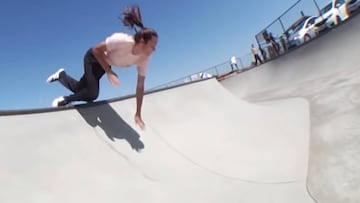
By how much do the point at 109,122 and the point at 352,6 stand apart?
12379 mm

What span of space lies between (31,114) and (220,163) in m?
2.16

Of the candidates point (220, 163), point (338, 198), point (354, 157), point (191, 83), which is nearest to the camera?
point (338, 198)

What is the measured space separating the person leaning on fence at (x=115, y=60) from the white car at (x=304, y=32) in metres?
12.3

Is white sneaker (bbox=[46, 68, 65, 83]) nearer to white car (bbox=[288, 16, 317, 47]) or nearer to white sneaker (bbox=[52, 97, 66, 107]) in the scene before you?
white sneaker (bbox=[52, 97, 66, 107])

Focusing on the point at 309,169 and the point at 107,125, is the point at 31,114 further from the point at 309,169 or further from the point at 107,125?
the point at 309,169

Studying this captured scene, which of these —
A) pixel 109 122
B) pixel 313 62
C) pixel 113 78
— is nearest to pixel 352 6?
pixel 313 62

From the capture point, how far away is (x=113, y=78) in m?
3.74

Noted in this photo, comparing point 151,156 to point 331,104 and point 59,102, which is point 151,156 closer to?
point 59,102

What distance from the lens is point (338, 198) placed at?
2.43 m

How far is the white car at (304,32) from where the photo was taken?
578 inches

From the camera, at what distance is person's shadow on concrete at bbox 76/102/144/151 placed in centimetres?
366

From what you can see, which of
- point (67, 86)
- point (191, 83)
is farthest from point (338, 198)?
point (191, 83)

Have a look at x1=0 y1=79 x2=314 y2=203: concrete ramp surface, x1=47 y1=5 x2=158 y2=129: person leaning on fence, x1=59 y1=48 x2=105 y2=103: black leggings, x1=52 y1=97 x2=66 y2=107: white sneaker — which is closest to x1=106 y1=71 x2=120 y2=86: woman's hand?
x1=47 y1=5 x2=158 y2=129: person leaning on fence

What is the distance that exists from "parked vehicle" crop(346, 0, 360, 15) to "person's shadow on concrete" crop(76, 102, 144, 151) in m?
11.8
